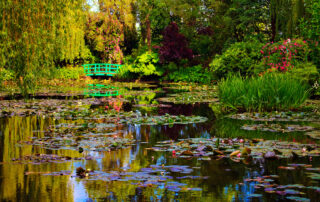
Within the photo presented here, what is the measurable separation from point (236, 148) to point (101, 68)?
1074 inches

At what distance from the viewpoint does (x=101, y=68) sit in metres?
32.9

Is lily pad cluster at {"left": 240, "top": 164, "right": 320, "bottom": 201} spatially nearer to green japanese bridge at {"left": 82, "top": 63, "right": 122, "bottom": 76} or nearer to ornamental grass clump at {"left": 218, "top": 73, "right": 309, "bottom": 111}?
ornamental grass clump at {"left": 218, "top": 73, "right": 309, "bottom": 111}

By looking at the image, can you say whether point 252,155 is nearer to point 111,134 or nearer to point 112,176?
point 112,176

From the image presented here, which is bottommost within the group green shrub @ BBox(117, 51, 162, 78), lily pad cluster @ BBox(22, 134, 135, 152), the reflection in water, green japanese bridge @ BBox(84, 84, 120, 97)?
the reflection in water

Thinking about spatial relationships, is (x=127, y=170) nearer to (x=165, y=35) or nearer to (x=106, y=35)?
(x=165, y=35)

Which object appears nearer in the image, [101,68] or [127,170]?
[127,170]

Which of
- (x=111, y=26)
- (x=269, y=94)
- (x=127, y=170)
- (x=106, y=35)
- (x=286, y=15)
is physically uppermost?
(x=111, y=26)

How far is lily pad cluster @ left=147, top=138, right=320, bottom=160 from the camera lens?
19.1ft

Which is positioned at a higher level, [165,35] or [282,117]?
[165,35]

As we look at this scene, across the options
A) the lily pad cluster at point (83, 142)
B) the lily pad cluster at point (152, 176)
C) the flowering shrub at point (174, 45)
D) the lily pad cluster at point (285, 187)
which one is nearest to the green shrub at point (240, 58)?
the flowering shrub at point (174, 45)

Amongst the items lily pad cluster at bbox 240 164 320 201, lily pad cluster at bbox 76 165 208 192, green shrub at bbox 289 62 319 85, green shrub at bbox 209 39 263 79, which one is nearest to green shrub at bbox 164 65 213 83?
green shrub at bbox 209 39 263 79

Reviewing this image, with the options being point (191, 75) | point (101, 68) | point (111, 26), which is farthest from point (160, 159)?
point (101, 68)

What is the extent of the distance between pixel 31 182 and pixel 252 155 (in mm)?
2819

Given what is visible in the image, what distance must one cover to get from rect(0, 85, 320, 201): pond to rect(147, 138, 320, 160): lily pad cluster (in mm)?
14
